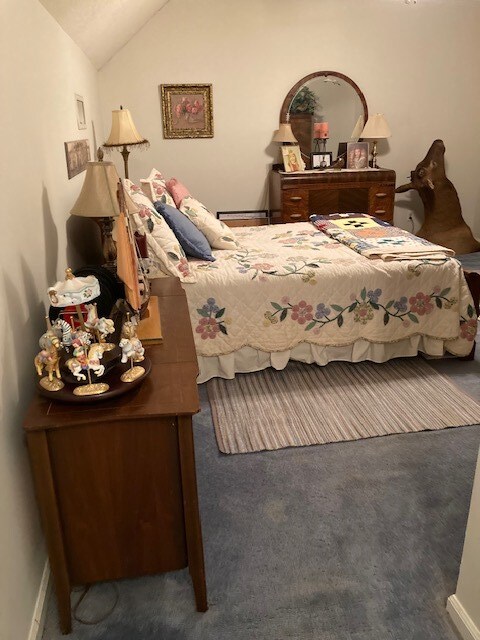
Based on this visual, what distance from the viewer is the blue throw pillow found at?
9.59 feet

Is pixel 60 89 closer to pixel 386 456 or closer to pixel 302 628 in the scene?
pixel 386 456

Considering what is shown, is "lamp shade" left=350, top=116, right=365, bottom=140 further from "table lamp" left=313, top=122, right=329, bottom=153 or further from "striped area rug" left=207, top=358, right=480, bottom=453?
"striped area rug" left=207, top=358, right=480, bottom=453

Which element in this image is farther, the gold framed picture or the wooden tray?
the gold framed picture

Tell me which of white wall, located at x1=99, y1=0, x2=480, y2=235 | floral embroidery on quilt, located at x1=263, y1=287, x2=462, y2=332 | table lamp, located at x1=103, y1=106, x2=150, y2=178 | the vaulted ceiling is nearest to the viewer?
the vaulted ceiling

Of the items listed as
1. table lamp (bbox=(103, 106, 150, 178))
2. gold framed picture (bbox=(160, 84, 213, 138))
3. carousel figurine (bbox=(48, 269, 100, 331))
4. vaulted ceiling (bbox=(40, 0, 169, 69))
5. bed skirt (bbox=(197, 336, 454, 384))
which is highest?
vaulted ceiling (bbox=(40, 0, 169, 69))

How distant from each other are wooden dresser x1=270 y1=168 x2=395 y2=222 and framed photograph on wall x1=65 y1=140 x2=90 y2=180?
2138 mm

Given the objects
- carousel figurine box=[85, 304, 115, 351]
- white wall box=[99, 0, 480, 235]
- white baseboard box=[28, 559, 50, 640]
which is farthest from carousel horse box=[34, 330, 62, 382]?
white wall box=[99, 0, 480, 235]

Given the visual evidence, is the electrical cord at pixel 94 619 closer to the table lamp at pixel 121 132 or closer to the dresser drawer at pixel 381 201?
the table lamp at pixel 121 132

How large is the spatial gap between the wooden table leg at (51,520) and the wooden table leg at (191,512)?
0.34 metres

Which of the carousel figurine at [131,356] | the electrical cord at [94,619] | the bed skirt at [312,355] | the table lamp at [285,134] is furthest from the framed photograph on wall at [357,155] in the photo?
the electrical cord at [94,619]

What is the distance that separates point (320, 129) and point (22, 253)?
4.07m

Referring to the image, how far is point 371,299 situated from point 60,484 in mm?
1978

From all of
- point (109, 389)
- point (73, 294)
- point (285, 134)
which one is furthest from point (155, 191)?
point (285, 134)

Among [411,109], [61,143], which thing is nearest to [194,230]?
[61,143]
